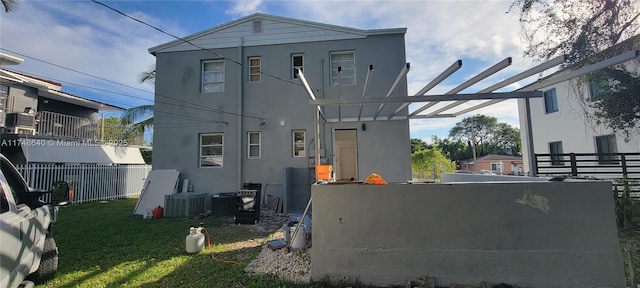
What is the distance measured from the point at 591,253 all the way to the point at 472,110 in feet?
11.2

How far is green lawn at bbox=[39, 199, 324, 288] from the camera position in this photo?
3.71m

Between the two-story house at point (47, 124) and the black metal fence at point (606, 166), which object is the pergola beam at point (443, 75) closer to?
the black metal fence at point (606, 166)

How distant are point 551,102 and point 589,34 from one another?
366 inches

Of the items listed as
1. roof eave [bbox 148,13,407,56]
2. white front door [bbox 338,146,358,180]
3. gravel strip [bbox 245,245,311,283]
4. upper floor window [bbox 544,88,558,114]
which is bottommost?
gravel strip [bbox 245,245,311,283]

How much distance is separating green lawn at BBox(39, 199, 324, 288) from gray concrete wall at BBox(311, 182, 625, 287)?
880mm

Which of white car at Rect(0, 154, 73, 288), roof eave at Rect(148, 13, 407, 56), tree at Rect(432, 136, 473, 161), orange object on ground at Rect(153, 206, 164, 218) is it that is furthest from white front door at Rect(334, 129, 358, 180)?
tree at Rect(432, 136, 473, 161)

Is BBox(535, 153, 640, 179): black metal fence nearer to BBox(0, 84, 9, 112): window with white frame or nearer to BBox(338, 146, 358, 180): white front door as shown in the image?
BBox(338, 146, 358, 180): white front door

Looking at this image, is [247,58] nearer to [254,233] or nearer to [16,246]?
[254,233]

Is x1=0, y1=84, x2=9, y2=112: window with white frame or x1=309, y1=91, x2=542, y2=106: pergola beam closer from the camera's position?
x1=309, y1=91, x2=542, y2=106: pergola beam

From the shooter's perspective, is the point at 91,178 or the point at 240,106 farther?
the point at 91,178

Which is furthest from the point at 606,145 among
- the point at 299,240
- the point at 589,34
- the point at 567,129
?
the point at 299,240

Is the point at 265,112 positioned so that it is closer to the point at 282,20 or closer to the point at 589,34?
the point at 282,20

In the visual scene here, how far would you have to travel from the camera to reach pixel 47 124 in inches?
510

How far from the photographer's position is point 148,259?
4.55m
